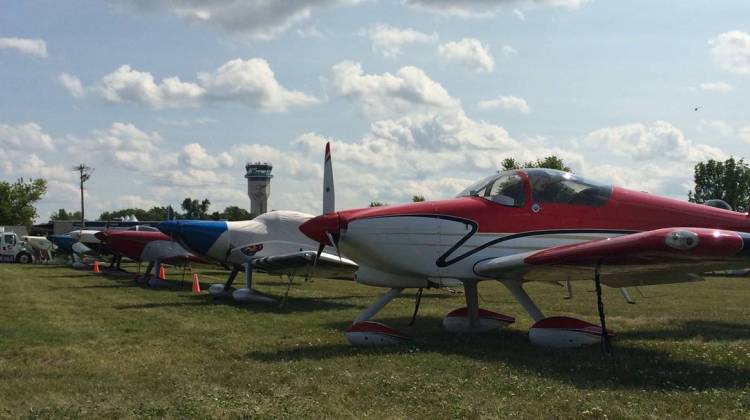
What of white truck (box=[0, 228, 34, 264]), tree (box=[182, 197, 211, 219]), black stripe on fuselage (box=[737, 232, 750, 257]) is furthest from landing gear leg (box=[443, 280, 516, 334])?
tree (box=[182, 197, 211, 219])

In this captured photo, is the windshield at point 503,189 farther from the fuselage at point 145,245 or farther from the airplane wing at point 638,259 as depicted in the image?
the fuselage at point 145,245

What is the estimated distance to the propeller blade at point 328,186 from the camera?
31.5ft

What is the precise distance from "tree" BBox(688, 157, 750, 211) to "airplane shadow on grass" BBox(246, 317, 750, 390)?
252 ft

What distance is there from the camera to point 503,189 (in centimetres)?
899

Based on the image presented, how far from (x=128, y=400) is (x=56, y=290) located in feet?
50.1

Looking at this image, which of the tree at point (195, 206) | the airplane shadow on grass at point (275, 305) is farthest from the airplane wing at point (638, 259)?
the tree at point (195, 206)

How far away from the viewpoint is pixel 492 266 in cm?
820

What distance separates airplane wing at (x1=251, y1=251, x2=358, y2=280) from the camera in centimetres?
1529

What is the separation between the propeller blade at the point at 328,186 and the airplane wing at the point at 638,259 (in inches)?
93.4

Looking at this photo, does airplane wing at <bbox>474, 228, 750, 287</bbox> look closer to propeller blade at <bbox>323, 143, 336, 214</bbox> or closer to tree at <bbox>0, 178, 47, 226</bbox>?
propeller blade at <bbox>323, 143, 336, 214</bbox>

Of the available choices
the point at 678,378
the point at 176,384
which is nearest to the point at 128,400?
the point at 176,384

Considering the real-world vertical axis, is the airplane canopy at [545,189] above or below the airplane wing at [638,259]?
above

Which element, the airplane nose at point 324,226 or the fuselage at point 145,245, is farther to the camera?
the fuselage at point 145,245

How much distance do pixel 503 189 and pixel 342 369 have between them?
3.55 meters
